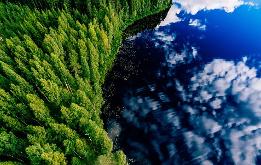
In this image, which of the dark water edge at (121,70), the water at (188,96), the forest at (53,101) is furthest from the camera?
the dark water edge at (121,70)

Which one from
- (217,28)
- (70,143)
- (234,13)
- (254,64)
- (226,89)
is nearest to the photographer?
(70,143)

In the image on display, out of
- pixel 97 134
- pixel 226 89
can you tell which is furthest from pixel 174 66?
pixel 97 134

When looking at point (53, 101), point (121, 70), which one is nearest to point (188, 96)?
point (121, 70)

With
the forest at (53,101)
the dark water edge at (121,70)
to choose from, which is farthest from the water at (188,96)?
the forest at (53,101)

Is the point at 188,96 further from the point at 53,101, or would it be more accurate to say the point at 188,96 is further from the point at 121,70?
the point at 53,101

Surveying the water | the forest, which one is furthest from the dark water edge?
the forest

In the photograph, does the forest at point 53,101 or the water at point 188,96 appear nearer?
the forest at point 53,101

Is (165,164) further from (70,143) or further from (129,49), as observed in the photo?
(129,49)

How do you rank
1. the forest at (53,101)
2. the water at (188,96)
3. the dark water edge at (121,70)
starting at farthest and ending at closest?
the dark water edge at (121,70)
the water at (188,96)
the forest at (53,101)

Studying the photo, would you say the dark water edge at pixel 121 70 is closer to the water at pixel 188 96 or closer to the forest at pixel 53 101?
the water at pixel 188 96

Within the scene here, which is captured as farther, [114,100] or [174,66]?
[174,66]
